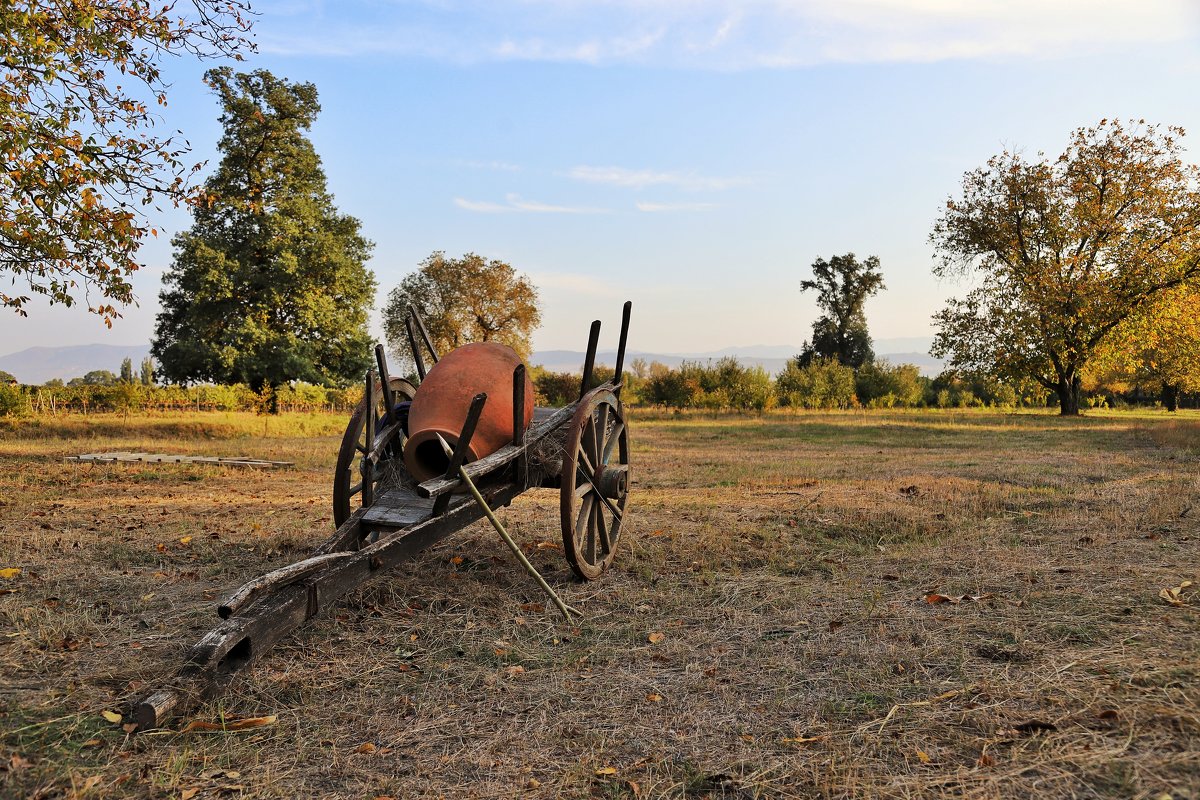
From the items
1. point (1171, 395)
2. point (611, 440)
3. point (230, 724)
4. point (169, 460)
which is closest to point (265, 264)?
point (169, 460)

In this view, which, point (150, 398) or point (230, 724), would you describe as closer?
point (230, 724)

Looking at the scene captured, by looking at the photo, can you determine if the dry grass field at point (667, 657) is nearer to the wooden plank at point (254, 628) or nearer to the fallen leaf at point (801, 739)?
the fallen leaf at point (801, 739)

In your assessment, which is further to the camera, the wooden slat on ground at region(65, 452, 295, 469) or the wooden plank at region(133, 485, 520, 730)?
the wooden slat on ground at region(65, 452, 295, 469)

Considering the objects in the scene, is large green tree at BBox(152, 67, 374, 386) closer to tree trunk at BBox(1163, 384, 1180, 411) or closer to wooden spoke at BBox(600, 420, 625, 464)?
wooden spoke at BBox(600, 420, 625, 464)

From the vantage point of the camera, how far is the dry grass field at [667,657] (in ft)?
10.1

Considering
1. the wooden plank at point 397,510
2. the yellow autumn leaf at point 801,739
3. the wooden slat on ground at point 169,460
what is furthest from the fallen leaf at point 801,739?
the wooden slat on ground at point 169,460

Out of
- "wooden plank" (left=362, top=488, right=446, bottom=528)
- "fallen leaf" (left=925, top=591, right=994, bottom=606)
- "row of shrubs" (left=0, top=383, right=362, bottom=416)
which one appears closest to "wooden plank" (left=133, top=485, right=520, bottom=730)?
"wooden plank" (left=362, top=488, right=446, bottom=528)

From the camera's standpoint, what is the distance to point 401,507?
523cm

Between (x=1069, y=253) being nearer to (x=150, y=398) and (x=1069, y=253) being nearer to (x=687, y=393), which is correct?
(x=687, y=393)

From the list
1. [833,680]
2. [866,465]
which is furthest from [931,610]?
[866,465]

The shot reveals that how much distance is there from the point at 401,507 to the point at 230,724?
1.94 metres

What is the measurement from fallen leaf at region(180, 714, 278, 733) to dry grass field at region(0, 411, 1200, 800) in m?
0.05

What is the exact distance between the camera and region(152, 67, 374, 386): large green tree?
88.2 feet

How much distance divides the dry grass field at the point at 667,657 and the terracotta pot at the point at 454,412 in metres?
1.01
